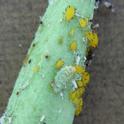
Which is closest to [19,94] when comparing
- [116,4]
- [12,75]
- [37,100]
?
[37,100]

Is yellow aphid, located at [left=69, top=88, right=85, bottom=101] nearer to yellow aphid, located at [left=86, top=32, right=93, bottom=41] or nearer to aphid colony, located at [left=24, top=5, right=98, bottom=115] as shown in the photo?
aphid colony, located at [left=24, top=5, right=98, bottom=115]

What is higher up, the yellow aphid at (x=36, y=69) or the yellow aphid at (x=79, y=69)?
the yellow aphid at (x=36, y=69)

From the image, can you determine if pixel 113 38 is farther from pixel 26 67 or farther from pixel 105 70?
pixel 26 67

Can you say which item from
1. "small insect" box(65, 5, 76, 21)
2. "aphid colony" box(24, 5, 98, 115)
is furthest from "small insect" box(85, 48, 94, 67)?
"small insect" box(65, 5, 76, 21)

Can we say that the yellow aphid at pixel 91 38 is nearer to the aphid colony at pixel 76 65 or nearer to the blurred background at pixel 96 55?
the aphid colony at pixel 76 65

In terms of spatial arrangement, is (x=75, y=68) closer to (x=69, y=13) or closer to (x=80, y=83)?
(x=80, y=83)

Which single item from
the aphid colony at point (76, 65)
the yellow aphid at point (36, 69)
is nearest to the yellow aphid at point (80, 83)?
the aphid colony at point (76, 65)
